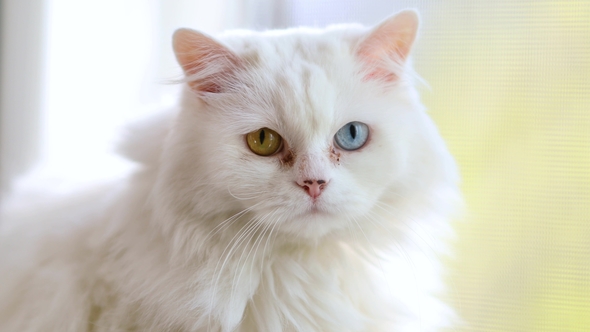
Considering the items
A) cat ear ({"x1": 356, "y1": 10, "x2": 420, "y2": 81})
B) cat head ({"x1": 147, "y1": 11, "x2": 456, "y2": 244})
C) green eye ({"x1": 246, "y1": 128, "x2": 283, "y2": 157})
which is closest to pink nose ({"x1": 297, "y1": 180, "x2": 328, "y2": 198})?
cat head ({"x1": 147, "y1": 11, "x2": 456, "y2": 244})

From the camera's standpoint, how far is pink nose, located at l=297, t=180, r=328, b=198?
0.98 m

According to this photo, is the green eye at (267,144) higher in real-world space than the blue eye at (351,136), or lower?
lower

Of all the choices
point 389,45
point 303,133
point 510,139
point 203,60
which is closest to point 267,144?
point 303,133

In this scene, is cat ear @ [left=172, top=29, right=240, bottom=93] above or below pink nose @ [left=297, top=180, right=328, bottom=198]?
above

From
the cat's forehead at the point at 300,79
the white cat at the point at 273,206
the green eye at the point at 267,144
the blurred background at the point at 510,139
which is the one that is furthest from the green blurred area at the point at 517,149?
the green eye at the point at 267,144

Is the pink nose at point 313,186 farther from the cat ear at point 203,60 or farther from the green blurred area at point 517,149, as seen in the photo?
the green blurred area at point 517,149

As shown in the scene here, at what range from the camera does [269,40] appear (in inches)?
46.1

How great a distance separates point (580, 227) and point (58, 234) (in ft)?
4.04

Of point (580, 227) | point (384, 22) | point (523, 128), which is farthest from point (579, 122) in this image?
point (384, 22)

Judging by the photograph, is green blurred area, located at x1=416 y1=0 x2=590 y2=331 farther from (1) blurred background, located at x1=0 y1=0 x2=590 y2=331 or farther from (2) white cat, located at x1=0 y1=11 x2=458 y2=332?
(2) white cat, located at x1=0 y1=11 x2=458 y2=332

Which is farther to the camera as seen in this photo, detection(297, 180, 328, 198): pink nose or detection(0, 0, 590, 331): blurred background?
detection(0, 0, 590, 331): blurred background

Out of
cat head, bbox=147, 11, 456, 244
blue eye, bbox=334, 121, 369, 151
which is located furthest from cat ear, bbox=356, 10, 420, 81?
blue eye, bbox=334, 121, 369, 151

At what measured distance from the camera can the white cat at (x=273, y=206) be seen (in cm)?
104

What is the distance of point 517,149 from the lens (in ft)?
3.80
